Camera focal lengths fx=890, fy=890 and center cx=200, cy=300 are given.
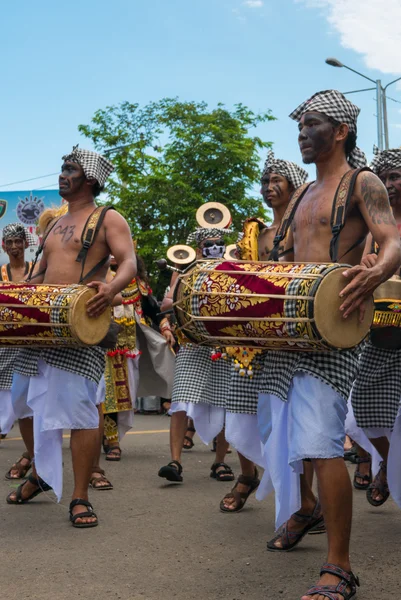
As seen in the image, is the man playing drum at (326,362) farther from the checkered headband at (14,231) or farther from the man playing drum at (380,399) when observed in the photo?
the checkered headband at (14,231)

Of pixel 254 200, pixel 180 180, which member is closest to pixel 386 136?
pixel 254 200

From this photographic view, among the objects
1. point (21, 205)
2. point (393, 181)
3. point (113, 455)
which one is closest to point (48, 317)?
point (393, 181)

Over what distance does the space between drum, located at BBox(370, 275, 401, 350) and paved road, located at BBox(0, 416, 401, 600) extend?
1111mm

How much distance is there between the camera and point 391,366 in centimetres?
506

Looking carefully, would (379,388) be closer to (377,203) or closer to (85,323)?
(377,203)

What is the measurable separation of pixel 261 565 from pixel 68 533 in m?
1.27

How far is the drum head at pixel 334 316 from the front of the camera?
365 centimetres

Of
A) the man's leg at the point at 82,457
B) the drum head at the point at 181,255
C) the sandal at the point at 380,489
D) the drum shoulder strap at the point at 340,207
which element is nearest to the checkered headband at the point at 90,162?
the man's leg at the point at 82,457

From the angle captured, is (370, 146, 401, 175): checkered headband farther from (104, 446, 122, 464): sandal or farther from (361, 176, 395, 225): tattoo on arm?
(104, 446, 122, 464): sandal

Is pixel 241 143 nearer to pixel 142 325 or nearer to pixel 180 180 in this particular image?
pixel 180 180

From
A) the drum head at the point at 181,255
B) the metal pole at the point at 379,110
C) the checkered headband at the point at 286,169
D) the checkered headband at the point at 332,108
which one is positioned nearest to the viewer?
the checkered headband at the point at 332,108

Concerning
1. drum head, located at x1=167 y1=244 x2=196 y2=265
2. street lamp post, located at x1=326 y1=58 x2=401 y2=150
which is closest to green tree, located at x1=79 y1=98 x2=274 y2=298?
street lamp post, located at x1=326 y1=58 x2=401 y2=150

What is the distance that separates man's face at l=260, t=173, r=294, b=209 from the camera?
6.04 meters

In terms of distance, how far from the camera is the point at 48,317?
5.02 meters
